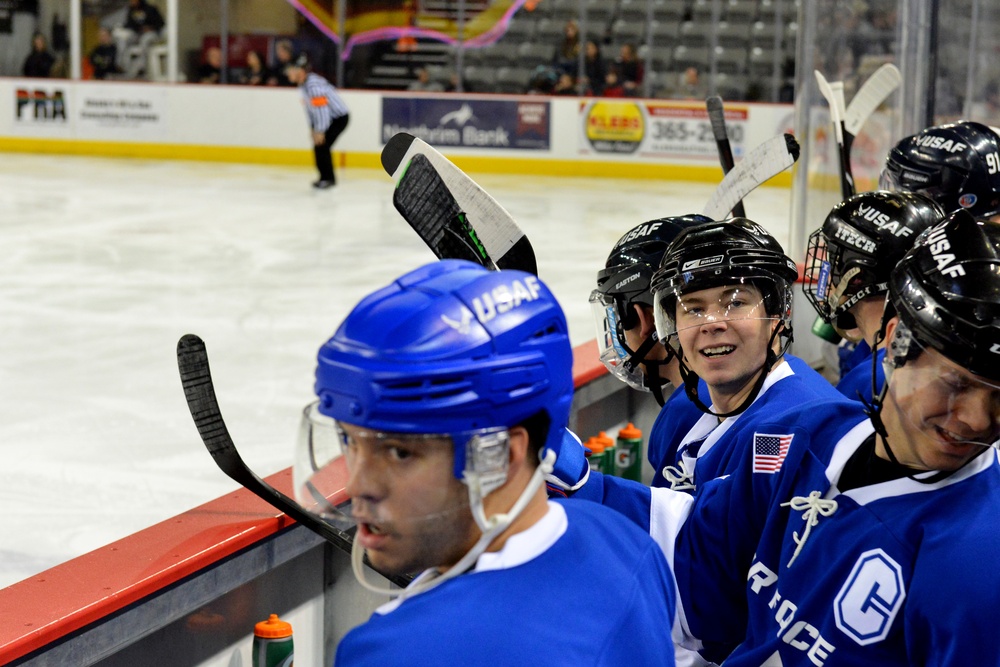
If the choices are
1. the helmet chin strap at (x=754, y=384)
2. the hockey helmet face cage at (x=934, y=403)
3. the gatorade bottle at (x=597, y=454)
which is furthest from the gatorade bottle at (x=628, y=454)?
the hockey helmet face cage at (x=934, y=403)

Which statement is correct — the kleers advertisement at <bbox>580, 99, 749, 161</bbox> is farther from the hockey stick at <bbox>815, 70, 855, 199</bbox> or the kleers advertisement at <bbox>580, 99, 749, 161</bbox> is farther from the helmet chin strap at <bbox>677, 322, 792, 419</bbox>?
the helmet chin strap at <bbox>677, 322, 792, 419</bbox>

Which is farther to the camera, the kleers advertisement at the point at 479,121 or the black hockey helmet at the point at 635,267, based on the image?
the kleers advertisement at the point at 479,121

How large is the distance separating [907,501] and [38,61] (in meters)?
14.0

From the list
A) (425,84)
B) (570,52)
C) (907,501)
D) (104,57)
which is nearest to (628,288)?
(907,501)

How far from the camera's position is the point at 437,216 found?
4.84 ft

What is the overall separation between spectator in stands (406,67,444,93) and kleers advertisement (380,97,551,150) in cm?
51

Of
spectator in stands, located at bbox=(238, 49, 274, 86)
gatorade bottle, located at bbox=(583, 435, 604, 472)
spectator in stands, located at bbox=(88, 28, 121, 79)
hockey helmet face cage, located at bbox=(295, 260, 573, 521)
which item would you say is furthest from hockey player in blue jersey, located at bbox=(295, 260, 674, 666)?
spectator in stands, located at bbox=(88, 28, 121, 79)

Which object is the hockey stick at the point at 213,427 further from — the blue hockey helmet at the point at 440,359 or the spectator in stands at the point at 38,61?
the spectator in stands at the point at 38,61

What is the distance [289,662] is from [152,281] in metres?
5.09

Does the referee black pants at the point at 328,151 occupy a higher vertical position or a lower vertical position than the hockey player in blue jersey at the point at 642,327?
higher

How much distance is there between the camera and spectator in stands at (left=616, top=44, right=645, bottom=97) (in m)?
13.2

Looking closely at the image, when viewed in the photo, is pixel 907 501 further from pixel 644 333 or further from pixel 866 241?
pixel 644 333

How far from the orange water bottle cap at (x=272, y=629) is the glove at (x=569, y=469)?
592 mm

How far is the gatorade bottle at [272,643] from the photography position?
6.09 feet
